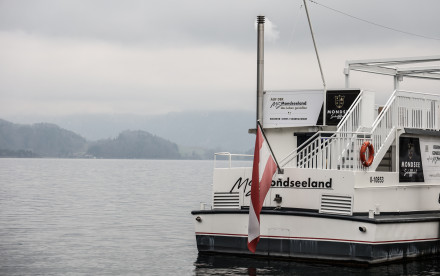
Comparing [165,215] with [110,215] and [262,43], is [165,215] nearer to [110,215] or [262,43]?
[110,215]

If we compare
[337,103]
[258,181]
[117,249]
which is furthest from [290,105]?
[117,249]

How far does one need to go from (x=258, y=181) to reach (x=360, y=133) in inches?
131

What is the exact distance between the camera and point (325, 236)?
21.2 metres

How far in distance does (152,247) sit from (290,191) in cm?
831

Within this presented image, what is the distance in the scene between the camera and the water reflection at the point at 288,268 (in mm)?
21000

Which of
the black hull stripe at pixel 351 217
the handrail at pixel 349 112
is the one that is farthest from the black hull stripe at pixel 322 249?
the handrail at pixel 349 112

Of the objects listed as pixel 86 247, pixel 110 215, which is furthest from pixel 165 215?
pixel 86 247

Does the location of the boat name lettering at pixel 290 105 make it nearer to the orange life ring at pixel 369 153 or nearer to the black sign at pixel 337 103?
the black sign at pixel 337 103

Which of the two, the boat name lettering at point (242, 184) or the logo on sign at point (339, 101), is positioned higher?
the logo on sign at point (339, 101)

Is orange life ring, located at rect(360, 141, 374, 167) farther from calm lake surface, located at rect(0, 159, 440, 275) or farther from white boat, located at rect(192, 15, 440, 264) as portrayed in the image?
calm lake surface, located at rect(0, 159, 440, 275)

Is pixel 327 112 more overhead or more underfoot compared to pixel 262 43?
more underfoot

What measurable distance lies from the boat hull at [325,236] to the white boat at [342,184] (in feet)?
0.09

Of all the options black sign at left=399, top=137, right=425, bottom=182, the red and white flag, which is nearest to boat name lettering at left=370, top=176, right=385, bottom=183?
black sign at left=399, top=137, right=425, bottom=182

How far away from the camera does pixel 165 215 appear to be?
47406 millimetres
